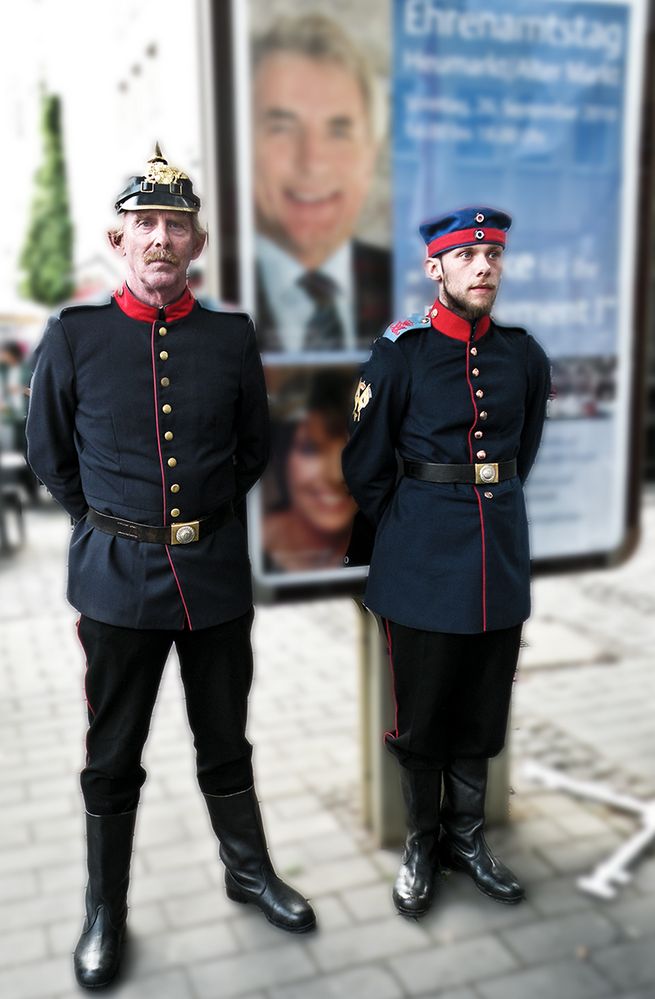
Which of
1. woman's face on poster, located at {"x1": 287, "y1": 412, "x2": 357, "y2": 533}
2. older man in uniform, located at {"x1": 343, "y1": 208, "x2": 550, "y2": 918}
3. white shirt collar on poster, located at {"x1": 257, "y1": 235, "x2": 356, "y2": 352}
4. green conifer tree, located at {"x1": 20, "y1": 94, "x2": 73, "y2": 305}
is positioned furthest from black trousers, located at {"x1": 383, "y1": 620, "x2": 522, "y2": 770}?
green conifer tree, located at {"x1": 20, "y1": 94, "x2": 73, "y2": 305}

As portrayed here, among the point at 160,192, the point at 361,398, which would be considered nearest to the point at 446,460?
the point at 361,398

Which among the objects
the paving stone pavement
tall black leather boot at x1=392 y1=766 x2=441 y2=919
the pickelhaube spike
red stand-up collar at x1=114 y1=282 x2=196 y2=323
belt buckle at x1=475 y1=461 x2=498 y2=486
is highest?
the pickelhaube spike

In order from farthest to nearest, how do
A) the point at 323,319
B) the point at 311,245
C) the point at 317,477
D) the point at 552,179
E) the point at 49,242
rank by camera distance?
1. the point at 49,242
2. the point at 317,477
3. the point at 323,319
4. the point at 552,179
5. the point at 311,245

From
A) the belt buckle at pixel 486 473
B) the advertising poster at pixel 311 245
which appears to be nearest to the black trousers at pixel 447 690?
the belt buckle at pixel 486 473

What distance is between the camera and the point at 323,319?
163 inches

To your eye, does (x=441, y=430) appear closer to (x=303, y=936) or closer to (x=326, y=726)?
(x=303, y=936)

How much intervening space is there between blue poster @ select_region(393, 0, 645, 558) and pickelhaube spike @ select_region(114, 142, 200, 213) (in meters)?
2.17

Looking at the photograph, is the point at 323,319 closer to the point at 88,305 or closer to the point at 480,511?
the point at 88,305

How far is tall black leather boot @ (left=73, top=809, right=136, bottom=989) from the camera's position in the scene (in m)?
2.15

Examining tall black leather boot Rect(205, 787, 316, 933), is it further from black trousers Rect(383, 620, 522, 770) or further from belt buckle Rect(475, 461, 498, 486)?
belt buckle Rect(475, 461, 498, 486)

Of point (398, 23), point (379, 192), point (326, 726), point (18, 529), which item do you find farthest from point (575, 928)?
point (18, 529)

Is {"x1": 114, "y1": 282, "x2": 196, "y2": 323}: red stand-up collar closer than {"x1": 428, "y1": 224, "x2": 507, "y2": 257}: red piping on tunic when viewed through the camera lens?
No

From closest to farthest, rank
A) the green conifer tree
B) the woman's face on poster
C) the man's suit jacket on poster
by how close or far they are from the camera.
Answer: the man's suit jacket on poster < the woman's face on poster < the green conifer tree

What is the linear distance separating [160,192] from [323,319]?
248 cm
